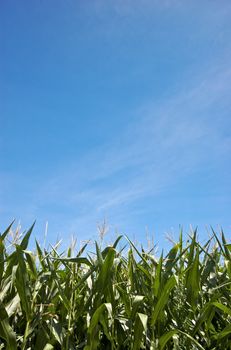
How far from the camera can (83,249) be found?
283 centimetres

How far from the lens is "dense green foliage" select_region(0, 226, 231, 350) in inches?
91.8

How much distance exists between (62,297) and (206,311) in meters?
0.88

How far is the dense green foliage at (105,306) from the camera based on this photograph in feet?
7.65

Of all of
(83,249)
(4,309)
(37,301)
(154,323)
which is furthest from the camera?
(83,249)

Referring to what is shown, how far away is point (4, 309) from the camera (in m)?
2.25

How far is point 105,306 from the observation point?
227 cm

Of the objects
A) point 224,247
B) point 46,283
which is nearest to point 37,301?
Answer: point 46,283

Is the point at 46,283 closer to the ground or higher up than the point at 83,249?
closer to the ground

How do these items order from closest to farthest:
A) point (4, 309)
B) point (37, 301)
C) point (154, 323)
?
point (4, 309)
point (154, 323)
point (37, 301)

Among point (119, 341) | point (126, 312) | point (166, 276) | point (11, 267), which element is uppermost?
point (11, 267)

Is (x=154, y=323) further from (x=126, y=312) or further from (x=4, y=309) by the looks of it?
(x=4, y=309)

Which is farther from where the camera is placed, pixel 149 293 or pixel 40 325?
pixel 149 293

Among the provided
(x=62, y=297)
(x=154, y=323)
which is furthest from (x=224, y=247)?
(x=62, y=297)

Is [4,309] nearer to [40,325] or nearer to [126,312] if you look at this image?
[40,325]
